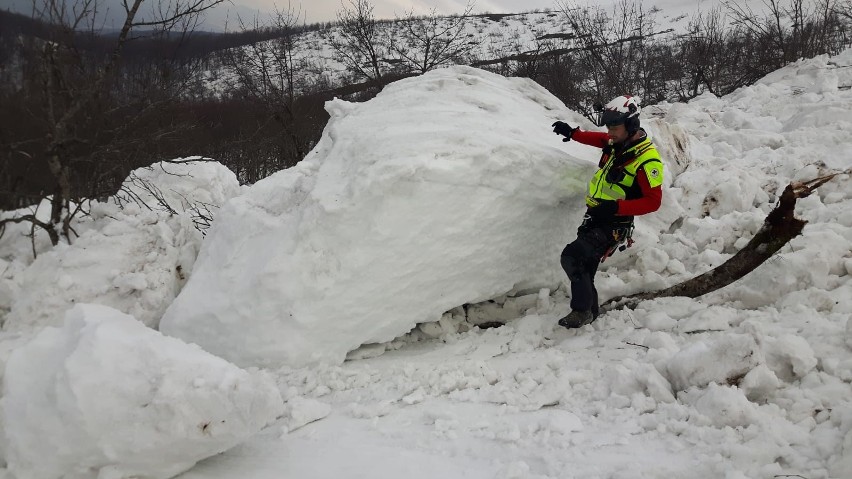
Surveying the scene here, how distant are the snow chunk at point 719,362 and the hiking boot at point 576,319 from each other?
3.07 feet

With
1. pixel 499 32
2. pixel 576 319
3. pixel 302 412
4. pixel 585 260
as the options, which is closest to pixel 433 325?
pixel 576 319

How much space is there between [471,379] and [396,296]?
2.97ft

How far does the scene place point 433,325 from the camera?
4.03 meters

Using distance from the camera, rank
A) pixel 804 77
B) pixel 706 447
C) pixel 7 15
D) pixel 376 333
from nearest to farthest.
Result: 1. pixel 706 447
2. pixel 376 333
3. pixel 7 15
4. pixel 804 77

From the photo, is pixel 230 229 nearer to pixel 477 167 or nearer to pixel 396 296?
pixel 396 296

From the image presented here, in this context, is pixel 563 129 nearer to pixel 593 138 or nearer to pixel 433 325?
pixel 593 138

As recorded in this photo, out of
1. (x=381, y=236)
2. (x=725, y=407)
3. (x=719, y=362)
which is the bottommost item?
(x=725, y=407)

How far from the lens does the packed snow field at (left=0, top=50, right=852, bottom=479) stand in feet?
7.13

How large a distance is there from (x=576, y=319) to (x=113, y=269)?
360 cm

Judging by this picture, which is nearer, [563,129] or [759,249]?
[759,249]

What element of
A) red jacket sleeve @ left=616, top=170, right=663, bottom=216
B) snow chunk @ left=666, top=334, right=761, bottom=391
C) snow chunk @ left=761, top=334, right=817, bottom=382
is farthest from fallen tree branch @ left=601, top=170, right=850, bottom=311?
snow chunk @ left=666, top=334, right=761, bottom=391

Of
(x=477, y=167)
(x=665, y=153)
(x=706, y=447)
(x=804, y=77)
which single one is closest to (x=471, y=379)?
(x=706, y=447)

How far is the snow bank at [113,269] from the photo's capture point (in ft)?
12.6

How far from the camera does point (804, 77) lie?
9.54m
